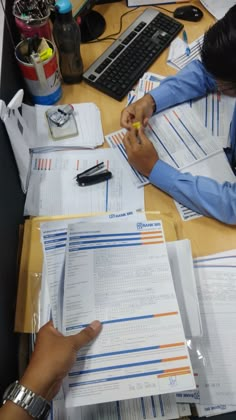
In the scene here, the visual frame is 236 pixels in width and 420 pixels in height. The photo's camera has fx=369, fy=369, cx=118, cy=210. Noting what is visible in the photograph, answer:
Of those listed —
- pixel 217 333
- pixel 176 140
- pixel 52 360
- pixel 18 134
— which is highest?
pixel 18 134

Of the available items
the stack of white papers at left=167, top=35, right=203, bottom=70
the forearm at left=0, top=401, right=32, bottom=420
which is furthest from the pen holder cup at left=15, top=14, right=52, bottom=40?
the forearm at left=0, top=401, right=32, bottom=420

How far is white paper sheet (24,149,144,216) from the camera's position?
901mm

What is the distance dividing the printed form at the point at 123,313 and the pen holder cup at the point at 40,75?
47 cm

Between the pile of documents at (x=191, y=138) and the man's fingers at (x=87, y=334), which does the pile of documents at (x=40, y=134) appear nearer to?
the pile of documents at (x=191, y=138)

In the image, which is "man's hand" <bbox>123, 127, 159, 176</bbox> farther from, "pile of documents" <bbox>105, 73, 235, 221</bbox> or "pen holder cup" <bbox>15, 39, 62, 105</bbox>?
"pen holder cup" <bbox>15, 39, 62, 105</bbox>

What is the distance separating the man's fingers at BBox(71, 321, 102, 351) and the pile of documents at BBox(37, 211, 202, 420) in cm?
1

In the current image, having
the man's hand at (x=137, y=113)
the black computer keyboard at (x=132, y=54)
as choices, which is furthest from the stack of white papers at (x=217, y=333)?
the black computer keyboard at (x=132, y=54)

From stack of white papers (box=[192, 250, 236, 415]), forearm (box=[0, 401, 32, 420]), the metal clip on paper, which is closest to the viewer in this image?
forearm (box=[0, 401, 32, 420])

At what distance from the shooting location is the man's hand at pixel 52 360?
0.61 metres

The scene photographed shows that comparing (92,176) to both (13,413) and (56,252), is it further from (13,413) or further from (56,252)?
(13,413)

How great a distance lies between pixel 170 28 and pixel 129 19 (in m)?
0.15

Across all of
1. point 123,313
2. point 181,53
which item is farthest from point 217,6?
point 123,313

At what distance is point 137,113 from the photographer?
1015mm

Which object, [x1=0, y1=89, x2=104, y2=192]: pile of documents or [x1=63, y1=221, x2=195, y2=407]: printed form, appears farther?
[x1=0, y1=89, x2=104, y2=192]: pile of documents
